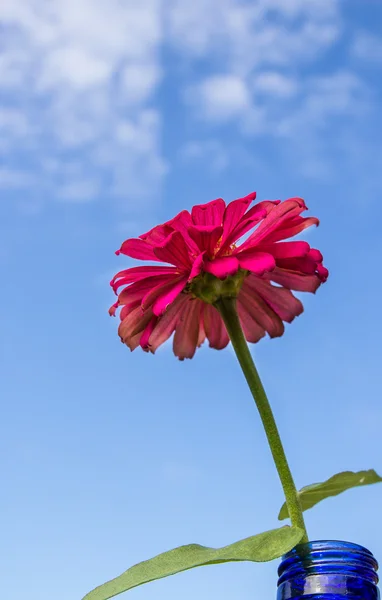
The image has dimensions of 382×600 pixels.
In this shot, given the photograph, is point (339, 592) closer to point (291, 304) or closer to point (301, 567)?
point (301, 567)

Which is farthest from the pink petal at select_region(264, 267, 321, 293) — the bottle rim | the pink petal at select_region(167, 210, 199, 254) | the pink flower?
the bottle rim

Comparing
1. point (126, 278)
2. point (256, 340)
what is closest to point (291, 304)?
point (256, 340)

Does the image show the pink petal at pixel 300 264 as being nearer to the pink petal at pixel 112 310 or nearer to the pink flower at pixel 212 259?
the pink flower at pixel 212 259

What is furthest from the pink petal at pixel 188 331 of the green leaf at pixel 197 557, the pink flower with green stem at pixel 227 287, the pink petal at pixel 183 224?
the green leaf at pixel 197 557

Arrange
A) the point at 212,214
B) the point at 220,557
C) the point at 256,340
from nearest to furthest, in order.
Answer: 1. the point at 220,557
2. the point at 212,214
3. the point at 256,340

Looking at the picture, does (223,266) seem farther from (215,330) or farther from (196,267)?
(215,330)

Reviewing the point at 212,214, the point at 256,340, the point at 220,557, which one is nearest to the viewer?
the point at 220,557
